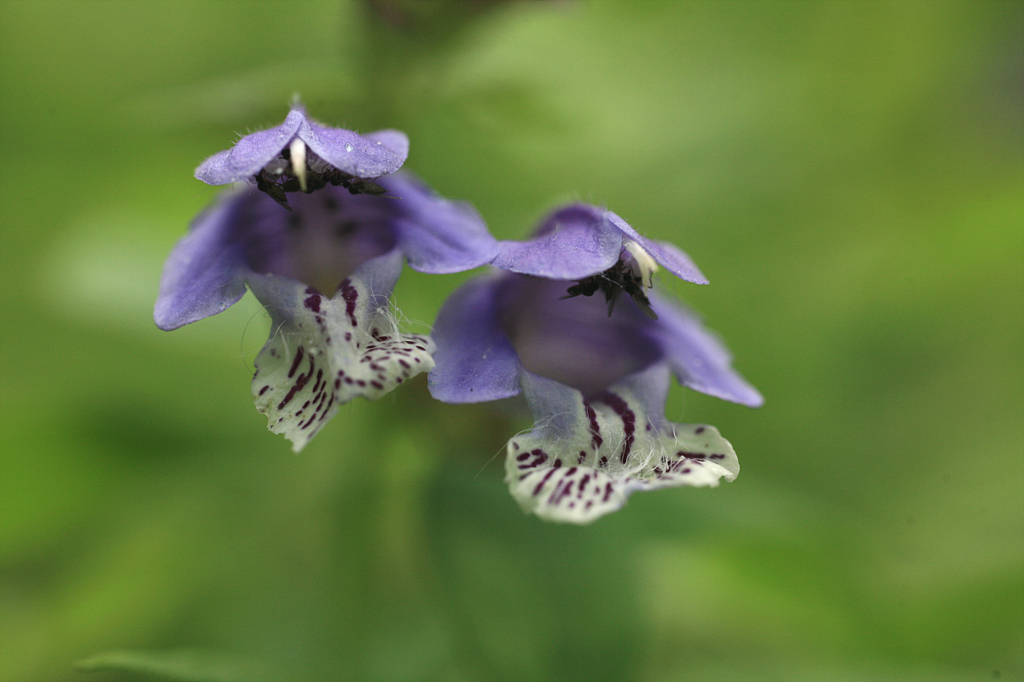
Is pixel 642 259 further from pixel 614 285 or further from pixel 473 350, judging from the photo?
pixel 473 350

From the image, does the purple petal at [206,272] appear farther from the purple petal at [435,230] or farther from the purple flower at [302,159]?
the purple petal at [435,230]

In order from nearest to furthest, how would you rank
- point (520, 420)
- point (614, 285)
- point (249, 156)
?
point (249, 156)
point (614, 285)
point (520, 420)

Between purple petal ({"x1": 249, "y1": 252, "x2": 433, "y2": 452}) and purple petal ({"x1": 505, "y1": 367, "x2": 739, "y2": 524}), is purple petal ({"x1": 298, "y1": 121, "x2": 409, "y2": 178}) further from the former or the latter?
purple petal ({"x1": 505, "y1": 367, "x2": 739, "y2": 524})

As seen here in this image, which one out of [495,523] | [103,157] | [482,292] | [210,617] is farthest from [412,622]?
[103,157]

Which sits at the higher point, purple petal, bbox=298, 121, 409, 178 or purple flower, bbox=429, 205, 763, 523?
purple petal, bbox=298, 121, 409, 178

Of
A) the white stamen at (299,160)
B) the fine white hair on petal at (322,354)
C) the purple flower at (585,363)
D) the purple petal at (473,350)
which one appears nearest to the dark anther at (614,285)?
the purple flower at (585,363)

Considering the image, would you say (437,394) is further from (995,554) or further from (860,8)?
(860,8)

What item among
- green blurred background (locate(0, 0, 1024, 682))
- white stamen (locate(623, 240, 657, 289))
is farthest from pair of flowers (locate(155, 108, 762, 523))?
green blurred background (locate(0, 0, 1024, 682))

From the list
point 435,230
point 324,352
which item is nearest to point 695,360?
point 435,230
